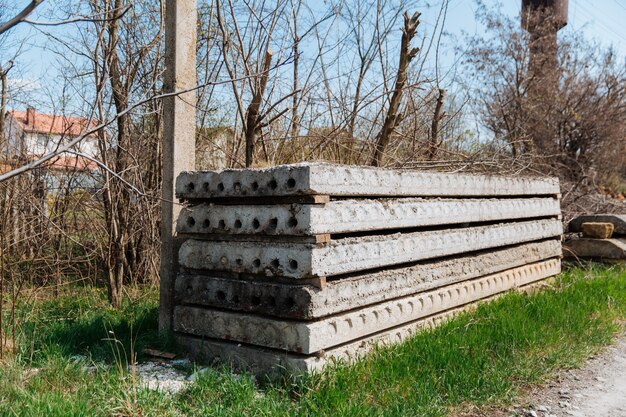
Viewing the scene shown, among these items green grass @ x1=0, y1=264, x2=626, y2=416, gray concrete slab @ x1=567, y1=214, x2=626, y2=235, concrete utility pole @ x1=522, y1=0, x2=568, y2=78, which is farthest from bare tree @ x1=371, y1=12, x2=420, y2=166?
concrete utility pole @ x1=522, y1=0, x2=568, y2=78

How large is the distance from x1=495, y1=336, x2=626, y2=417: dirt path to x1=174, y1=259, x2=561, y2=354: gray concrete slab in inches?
41.5

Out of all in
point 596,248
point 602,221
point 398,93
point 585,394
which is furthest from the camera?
point 602,221

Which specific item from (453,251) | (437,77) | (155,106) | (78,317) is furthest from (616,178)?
(78,317)

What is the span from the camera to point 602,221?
9516 millimetres

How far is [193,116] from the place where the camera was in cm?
479

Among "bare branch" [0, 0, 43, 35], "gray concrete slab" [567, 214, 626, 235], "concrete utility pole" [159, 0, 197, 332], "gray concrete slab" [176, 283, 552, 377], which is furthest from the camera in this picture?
"gray concrete slab" [567, 214, 626, 235]

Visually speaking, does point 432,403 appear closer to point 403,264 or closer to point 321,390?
point 321,390

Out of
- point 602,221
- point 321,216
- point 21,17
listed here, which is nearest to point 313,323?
point 321,216

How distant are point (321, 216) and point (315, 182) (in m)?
0.21

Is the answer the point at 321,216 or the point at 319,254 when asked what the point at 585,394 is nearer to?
the point at 319,254

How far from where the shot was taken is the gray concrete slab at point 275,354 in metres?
3.81

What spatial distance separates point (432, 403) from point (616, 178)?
14.5 meters

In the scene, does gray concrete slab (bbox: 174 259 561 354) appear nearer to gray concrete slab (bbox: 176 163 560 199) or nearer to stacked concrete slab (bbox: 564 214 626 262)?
gray concrete slab (bbox: 176 163 560 199)

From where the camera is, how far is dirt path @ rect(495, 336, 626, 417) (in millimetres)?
3812
